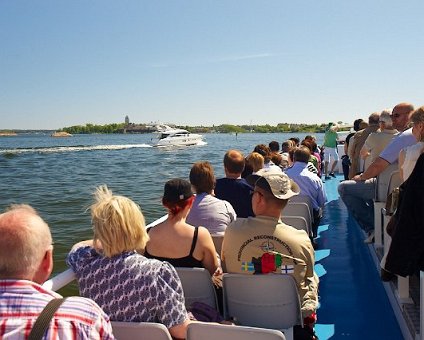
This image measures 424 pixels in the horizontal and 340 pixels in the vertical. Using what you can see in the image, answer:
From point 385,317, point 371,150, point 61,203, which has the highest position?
point 371,150

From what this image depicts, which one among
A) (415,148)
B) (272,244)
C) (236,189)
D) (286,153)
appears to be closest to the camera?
(272,244)

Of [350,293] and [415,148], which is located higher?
[415,148]

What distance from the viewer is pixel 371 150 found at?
14.1 ft

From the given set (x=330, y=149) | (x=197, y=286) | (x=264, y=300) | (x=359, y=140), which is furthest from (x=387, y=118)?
(x=330, y=149)

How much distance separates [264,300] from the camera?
2.14 meters

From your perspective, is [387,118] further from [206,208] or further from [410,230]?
[410,230]

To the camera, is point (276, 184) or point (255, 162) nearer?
point (276, 184)

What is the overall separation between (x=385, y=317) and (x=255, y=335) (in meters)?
1.84

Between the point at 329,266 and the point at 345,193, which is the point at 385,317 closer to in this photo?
the point at 329,266

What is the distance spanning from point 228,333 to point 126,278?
506 mm

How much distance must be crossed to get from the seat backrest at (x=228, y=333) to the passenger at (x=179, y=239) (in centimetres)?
72

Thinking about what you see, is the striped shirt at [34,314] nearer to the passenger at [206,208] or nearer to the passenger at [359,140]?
the passenger at [206,208]

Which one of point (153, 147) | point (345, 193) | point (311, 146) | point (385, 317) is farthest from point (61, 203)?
point (153, 147)

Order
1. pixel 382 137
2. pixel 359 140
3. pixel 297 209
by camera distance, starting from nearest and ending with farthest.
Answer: pixel 297 209 → pixel 382 137 → pixel 359 140
